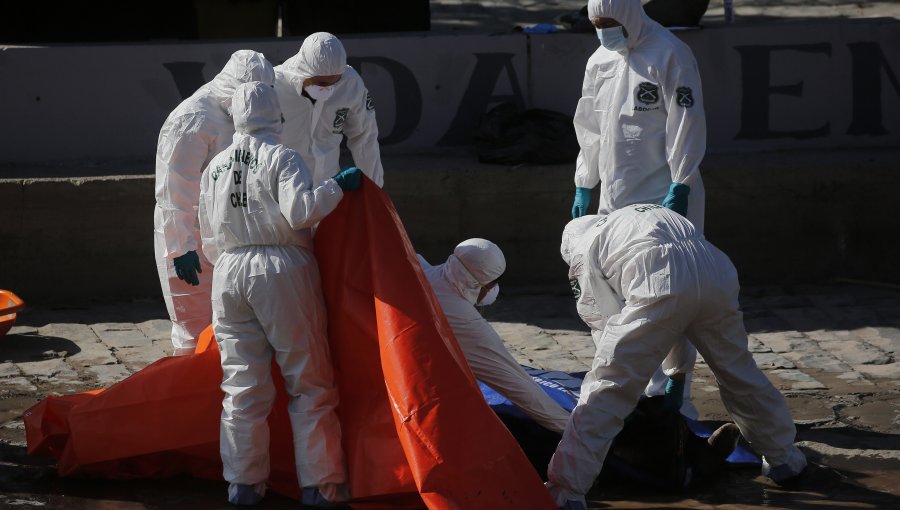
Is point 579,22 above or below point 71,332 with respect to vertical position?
above

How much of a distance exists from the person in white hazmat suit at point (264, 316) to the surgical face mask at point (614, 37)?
1.77 meters

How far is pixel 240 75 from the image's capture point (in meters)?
6.30

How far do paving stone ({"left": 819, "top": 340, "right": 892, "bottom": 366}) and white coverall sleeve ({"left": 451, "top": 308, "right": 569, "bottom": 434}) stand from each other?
8.07ft

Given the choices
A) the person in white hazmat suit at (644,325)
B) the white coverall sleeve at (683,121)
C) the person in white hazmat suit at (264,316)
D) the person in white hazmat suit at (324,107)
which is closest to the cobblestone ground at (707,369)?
the person in white hazmat suit at (264,316)

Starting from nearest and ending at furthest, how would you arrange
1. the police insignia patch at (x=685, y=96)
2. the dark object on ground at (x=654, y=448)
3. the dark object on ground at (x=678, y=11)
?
the dark object on ground at (x=654, y=448)
the police insignia patch at (x=685, y=96)
the dark object on ground at (x=678, y=11)

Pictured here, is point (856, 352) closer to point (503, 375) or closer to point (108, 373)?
point (503, 375)

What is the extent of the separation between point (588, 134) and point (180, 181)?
2.10 meters

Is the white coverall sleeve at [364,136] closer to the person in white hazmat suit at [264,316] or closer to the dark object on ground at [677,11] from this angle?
the person in white hazmat suit at [264,316]

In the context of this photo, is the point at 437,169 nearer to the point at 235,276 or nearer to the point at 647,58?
the point at 647,58

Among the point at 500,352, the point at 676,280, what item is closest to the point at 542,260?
the point at 500,352

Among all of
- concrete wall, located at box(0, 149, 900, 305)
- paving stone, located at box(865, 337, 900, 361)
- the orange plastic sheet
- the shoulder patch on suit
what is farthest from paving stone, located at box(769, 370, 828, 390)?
the shoulder patch on suit

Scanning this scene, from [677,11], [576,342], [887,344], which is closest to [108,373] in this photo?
[576,342]

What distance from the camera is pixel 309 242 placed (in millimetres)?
5410

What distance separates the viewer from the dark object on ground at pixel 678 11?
31.7 ft
